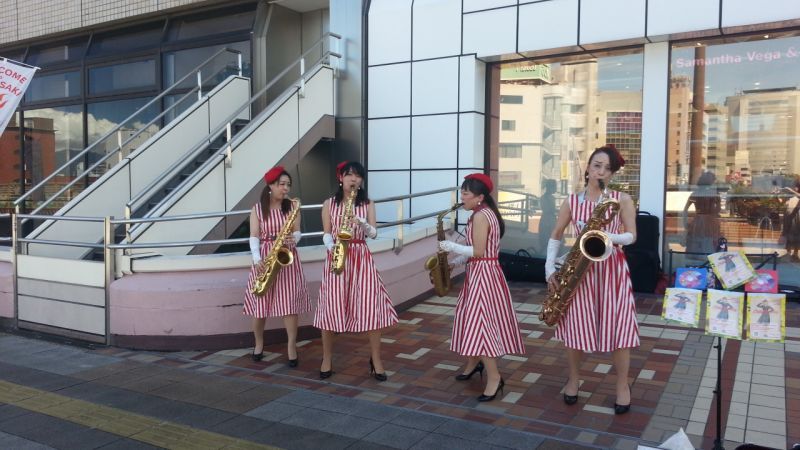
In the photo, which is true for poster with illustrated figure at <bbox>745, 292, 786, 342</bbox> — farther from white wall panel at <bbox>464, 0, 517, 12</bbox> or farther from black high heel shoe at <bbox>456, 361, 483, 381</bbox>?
white wall panel at <bbox>464, 0, 517, 12</bbox>

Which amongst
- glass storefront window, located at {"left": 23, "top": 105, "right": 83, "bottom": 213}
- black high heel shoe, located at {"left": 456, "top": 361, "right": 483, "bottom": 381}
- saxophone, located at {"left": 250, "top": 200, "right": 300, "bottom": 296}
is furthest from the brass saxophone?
glass storefront window, located at {"left": 23, "top": 105, "right": 83, "bottom": 213}

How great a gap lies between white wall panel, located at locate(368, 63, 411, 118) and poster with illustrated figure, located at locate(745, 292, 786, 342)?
7.43m

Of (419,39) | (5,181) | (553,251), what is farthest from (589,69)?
(5,181)

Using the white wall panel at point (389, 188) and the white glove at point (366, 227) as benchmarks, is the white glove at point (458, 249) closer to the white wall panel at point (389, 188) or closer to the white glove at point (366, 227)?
the white glove at point (366, 227)

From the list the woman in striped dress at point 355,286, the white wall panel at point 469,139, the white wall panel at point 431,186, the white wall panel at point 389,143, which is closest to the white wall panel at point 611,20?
the white wall panel at point 469,139

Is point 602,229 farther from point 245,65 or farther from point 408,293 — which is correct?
point 245,65

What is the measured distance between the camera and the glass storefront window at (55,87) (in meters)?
13.9

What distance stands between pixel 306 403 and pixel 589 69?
7168mm

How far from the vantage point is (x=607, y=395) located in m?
4.92

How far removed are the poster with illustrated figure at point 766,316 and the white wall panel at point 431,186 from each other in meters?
6.52

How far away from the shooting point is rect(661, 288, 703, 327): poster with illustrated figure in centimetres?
375

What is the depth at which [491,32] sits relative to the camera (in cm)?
962

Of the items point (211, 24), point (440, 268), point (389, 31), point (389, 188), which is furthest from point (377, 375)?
point (211, 24)

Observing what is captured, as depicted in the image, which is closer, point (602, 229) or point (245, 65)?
point (602, 229)
